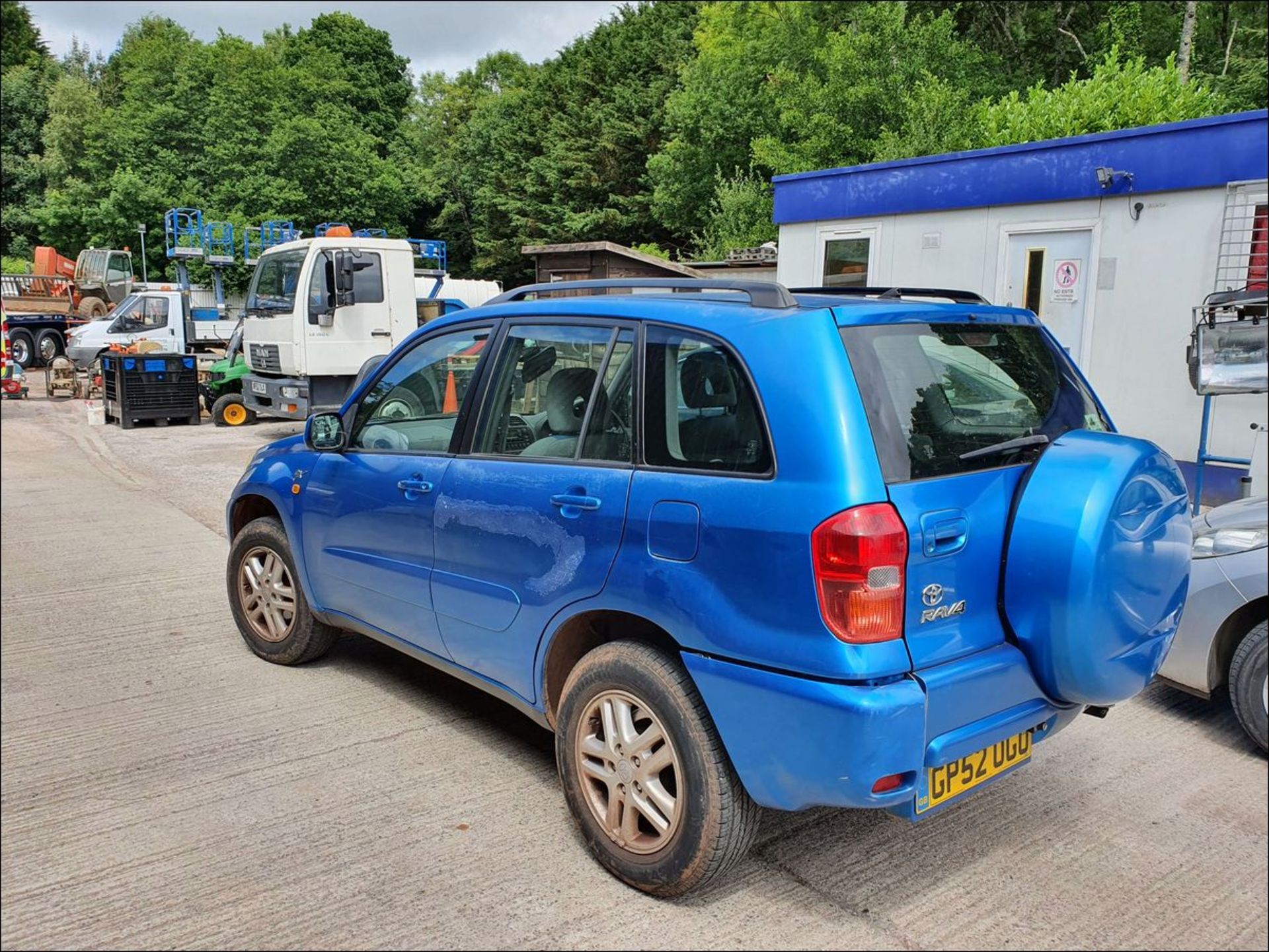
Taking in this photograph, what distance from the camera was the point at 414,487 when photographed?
391cm

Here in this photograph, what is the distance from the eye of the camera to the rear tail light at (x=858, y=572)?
2.52 m

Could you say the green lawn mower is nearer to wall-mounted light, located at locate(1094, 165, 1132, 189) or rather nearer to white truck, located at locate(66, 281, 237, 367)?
white truck, located at locate(66, 281, 237, 367)

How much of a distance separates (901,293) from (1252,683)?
208 centimetres

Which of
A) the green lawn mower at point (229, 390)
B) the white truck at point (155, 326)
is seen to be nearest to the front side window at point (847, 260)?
the green lawn mower at point (229, 390)

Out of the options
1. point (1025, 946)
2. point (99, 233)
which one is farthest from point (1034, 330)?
point (99, 233)

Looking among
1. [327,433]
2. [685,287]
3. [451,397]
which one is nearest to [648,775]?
[685,287]

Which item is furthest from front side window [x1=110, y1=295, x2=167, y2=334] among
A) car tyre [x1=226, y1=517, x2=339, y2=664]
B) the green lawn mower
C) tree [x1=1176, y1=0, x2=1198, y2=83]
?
tree [x1=1176, y1=0, x2=1198, y2=83]

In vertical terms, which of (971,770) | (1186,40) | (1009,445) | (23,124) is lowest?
(971,770)

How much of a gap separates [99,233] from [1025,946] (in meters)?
49.2

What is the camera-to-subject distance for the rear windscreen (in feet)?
8.97

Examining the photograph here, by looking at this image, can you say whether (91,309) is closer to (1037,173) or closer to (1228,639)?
→ (1037,173)

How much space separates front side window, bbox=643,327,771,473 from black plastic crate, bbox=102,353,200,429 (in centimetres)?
1512

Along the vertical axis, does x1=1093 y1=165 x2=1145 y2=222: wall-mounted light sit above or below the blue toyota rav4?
above

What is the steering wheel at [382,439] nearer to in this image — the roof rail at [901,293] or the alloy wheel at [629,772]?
the alloy wheel at [629,772]
